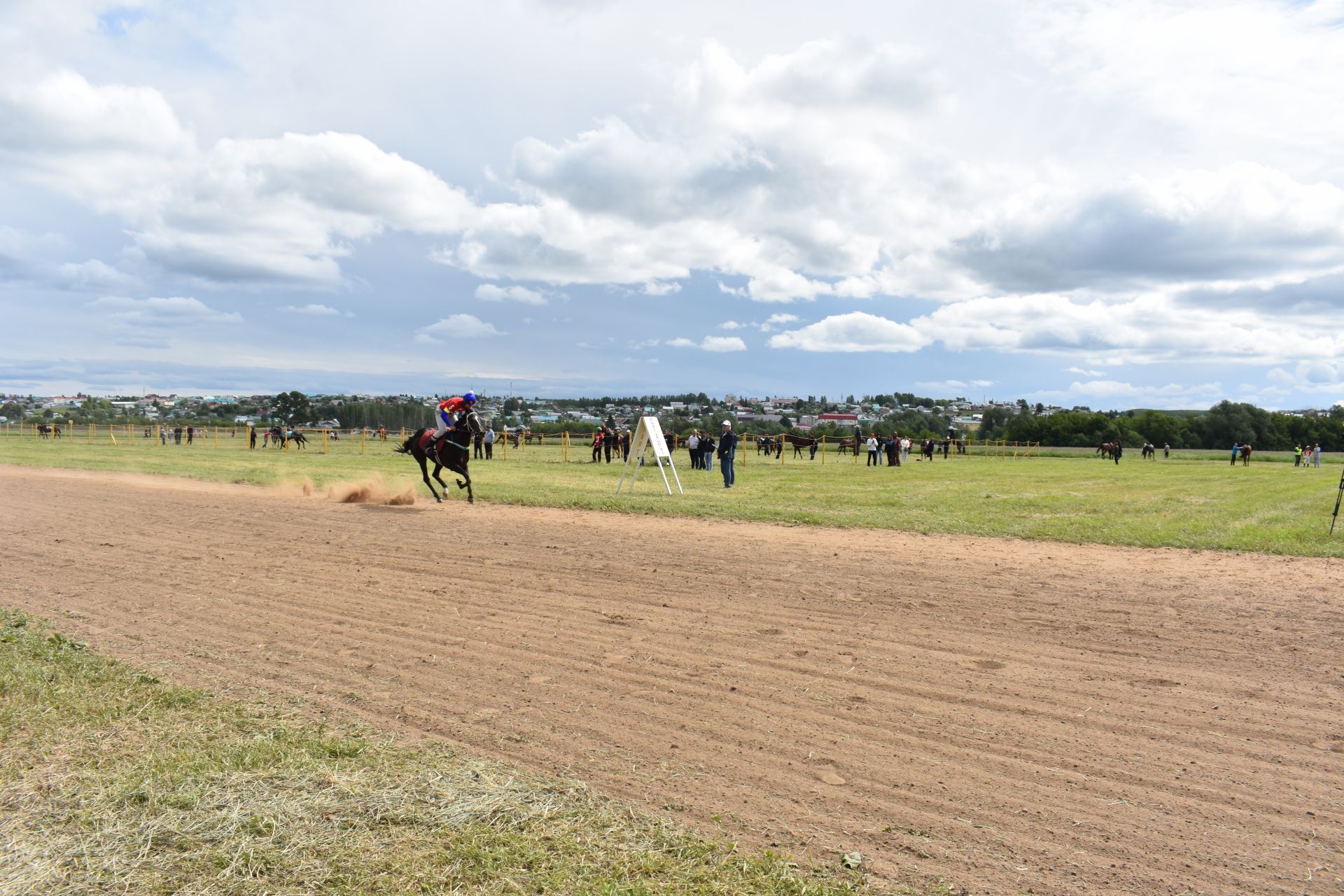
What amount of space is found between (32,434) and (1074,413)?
371 feet

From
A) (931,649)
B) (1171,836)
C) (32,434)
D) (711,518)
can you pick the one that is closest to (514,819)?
(1171,836)

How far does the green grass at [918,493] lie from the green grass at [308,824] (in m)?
12.2

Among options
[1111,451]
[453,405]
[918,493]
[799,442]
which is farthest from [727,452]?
[1111,451]

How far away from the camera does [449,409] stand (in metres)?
19.1

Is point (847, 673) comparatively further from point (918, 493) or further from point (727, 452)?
point (727, 452)

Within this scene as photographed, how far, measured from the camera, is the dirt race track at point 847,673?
4457mm

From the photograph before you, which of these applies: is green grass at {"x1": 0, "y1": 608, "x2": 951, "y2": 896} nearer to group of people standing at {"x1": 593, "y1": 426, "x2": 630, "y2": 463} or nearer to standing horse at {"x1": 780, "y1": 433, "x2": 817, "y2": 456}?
group of people standing at {"x1": 593, "y1": 426, "x2": 630, "y2": 463}

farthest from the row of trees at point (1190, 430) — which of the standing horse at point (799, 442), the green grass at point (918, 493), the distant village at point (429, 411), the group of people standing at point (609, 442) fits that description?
the group of people standing at point (609, 442)

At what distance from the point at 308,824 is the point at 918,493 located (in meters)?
21.3

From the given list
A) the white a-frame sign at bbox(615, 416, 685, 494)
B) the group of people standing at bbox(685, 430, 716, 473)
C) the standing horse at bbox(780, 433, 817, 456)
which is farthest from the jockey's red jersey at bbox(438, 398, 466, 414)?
the standing horse at bbox(780, 433, 817, 456)

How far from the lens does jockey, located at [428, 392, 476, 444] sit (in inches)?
740

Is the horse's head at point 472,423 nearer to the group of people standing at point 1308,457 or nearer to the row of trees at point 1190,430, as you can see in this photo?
the group of people standing at point 1308,457

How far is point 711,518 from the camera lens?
17.3 m

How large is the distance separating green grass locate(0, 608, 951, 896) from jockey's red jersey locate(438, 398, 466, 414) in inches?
532
